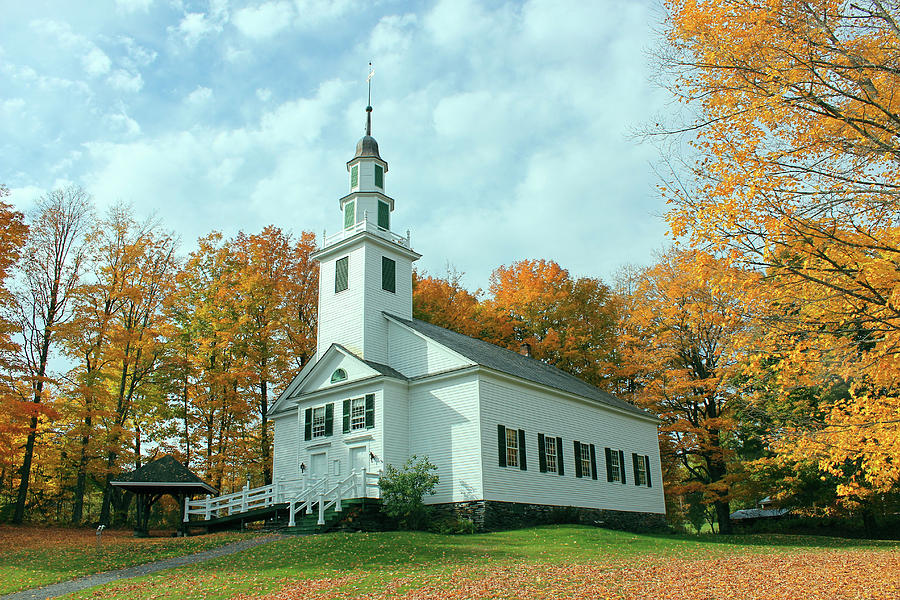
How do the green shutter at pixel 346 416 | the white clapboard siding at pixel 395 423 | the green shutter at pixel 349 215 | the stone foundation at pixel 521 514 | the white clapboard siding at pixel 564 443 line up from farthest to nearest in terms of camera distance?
the green shutter at pixel 349 215
the green shutter at pixel 346 416
the white clapboard siding at pixel 395 423
the white clapboard siding at pixel 564 443
the stone foundation at pixel 521 514

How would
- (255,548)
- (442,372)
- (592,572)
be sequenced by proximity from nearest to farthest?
(592,572), (255,548), (442,372)

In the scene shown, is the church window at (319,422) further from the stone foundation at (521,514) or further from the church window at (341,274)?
the stone foundation at (521,514)

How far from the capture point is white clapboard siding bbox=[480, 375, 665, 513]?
71.8 ft

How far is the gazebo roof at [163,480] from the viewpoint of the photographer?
20469 millimetres

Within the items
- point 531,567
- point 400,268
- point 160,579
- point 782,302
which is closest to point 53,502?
point 400,268

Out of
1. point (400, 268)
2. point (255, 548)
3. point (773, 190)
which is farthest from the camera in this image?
point (400, 268)

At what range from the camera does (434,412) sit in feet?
75.5

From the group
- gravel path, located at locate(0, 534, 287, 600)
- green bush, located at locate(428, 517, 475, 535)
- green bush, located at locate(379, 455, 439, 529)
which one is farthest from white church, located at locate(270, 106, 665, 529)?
gravel path, located at locate(0, 534, 287, 600)

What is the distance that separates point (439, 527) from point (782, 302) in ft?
43.7

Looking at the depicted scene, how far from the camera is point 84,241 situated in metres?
28.1

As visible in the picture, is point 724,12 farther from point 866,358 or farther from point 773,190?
point 866,358

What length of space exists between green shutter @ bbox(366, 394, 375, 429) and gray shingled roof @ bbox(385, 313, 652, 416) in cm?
301

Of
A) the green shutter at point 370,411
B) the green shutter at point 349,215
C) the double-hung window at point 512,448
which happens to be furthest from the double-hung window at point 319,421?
the green shutter at point 349,215

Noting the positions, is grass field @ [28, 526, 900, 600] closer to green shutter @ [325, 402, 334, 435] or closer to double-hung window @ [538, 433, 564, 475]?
double-hung window @ [538, 433, 564, 475]
